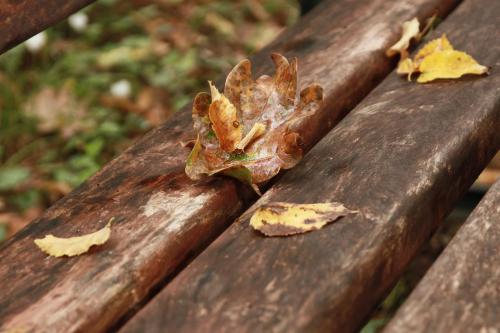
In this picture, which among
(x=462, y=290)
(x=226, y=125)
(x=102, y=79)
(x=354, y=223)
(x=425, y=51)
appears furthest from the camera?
(x=102, y=79)

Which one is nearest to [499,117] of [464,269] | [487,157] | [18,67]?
[487,157]

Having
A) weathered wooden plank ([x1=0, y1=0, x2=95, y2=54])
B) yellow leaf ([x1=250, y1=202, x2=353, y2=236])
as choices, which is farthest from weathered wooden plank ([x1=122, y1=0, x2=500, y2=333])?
weathered wooden plank ([x1=0, y1=0, x2=95, y2=54])

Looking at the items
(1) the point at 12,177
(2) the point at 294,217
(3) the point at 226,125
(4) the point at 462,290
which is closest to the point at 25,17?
(3) the point at 226,125

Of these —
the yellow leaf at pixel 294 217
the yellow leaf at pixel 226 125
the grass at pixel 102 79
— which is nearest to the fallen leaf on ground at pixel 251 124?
the yellow leaf at pixel 226 125

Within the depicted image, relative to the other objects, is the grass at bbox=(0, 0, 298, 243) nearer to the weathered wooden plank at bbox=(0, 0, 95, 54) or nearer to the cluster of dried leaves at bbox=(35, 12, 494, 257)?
the weathered wooden plank at bbox=(0, 0, 95, 54)

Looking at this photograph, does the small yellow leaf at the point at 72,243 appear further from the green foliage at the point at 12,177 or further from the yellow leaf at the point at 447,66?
the green foliage at the point at 12,177

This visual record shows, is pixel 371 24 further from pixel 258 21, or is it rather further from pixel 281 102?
pixel 258 21

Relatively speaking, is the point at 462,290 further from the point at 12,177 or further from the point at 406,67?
the point at 12,177
